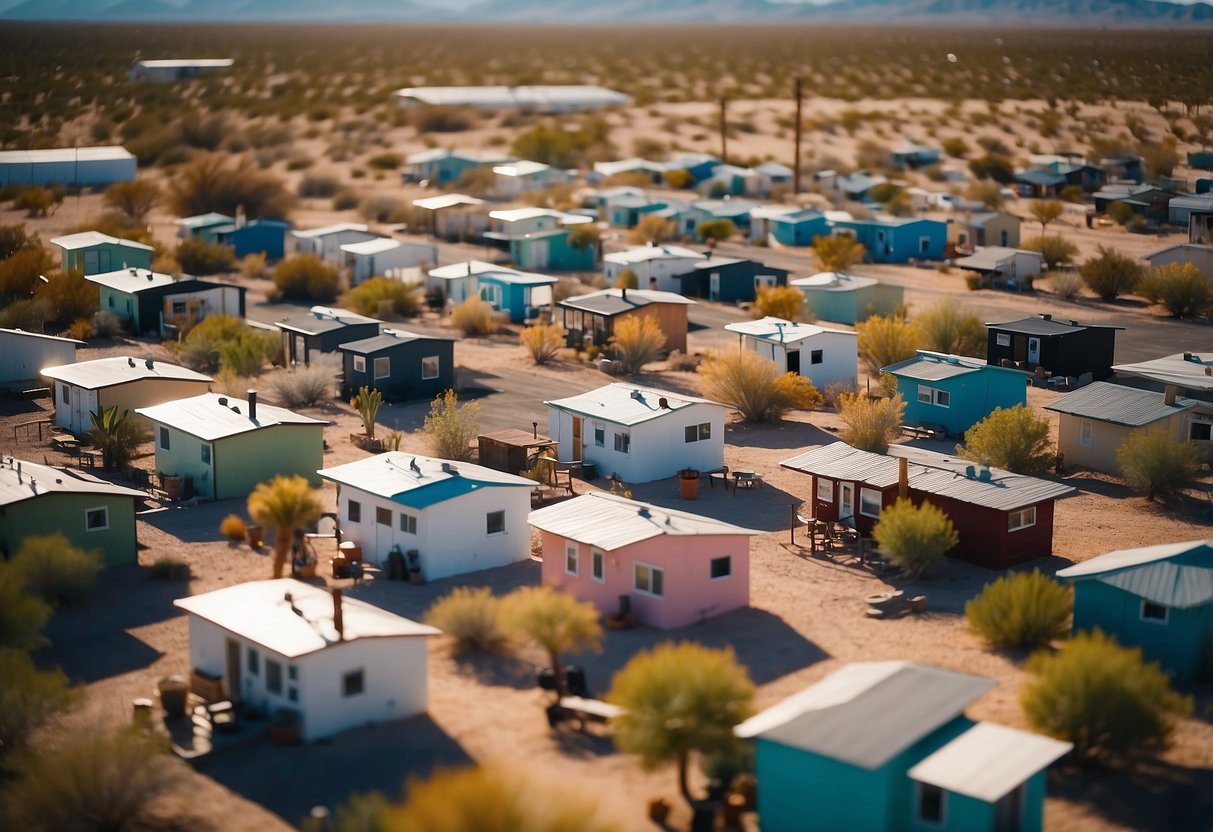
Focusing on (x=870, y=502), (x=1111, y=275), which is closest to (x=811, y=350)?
(x=870, y=502)

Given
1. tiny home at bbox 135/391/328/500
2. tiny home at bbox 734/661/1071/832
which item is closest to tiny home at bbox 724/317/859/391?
tiny home at bbox 135/391/328/500

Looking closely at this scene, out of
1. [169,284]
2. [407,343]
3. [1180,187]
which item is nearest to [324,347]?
[407,343]

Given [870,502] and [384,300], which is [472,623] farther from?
[384,300]

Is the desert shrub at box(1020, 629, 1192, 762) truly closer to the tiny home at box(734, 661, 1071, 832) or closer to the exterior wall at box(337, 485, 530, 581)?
the tiny home at box(734, 661, 1071, 832)

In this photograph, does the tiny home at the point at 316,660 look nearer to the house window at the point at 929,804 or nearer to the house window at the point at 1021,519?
the house window at the point at 929,804

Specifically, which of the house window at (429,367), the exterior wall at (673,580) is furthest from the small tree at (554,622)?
the house window at (429,367)

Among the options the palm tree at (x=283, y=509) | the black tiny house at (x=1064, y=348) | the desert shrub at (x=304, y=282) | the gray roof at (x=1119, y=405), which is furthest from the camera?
the desert shrub at (x=304, y=282)
